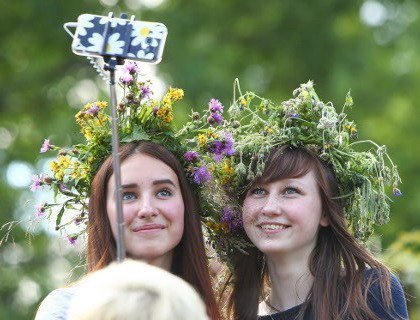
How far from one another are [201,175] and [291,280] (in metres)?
0.64

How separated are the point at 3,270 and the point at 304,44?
457cm

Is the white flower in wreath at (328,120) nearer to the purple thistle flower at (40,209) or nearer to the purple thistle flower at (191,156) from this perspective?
the purple thistle flower at (191,156)

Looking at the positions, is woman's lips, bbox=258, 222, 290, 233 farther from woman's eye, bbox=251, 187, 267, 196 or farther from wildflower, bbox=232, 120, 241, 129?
wildflower, bbox=232, 120, 241, 129

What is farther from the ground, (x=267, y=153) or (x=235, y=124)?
(x=235, y=124)

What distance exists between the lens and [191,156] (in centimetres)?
625

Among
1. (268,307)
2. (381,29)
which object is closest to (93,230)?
(268,307)

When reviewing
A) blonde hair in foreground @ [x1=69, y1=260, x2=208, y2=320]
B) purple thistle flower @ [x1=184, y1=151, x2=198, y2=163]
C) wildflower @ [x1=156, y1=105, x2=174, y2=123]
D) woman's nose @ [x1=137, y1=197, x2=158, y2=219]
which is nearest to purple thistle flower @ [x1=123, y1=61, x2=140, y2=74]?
wildflower @ [x1=156, y1=105, x2=174, y2=123]

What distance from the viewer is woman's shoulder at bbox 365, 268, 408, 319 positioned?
6.14 metres

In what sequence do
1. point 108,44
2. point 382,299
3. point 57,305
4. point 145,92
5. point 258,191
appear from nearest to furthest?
point 108,44, point 57,305, point 382,299, point 145,92, point 258,191

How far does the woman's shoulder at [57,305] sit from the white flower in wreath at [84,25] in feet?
3.66

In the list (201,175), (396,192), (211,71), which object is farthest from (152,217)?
(211,71)

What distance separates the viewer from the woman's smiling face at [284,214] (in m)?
6.25

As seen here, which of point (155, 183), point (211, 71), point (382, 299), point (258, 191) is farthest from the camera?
point (211, 71)

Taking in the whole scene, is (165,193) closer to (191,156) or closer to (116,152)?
(191,156)
